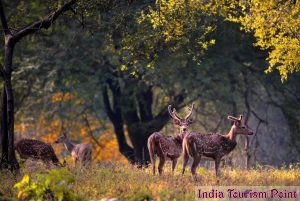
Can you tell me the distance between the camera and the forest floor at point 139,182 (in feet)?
47.6

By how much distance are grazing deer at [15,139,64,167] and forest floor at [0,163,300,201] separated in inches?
14.5

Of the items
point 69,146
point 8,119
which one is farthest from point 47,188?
point 69,146

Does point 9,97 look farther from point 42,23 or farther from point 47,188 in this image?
point 47,188

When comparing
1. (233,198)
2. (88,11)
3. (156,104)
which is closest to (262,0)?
(88,11)

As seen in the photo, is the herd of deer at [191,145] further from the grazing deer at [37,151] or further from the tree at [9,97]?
the tree at [9,97]

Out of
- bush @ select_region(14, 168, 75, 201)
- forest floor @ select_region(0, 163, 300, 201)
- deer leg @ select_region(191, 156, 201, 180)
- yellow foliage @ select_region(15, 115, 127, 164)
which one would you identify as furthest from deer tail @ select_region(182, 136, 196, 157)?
yellow foliage @ select_region(15, 115, 127, 164)

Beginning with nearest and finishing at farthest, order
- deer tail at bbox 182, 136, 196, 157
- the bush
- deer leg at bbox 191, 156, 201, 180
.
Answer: the bush
deer leg at bbox 191, 156, 201, 180
deer tail at bbox 182, 136, 196, 157

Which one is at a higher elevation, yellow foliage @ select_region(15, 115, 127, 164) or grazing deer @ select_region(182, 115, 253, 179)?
yellow foliage @ select_region(15, 115, 127, 164)

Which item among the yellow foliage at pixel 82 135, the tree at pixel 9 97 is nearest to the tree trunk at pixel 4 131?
the tree at pixel 9 97

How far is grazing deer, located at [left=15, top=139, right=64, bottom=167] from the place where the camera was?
63.5 ft

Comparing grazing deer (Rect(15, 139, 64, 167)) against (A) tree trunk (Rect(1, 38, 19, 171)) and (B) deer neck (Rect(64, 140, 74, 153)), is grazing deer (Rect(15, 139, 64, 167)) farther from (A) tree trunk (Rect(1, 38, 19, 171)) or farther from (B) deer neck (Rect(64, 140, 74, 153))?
(B) deer neck (Rect(64, 140, 74, 153))

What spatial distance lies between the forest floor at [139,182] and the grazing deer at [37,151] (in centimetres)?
37

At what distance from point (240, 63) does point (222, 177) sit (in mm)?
12752

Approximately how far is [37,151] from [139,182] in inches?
179
